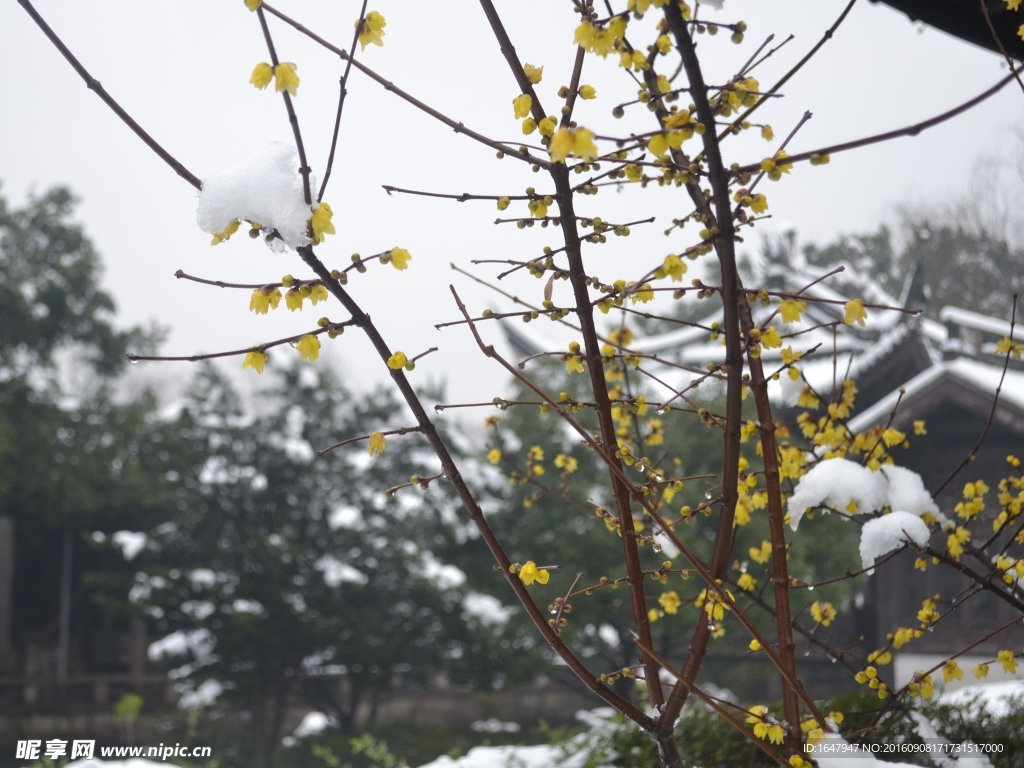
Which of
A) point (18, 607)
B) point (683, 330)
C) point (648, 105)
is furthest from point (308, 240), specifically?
point (683, 330)

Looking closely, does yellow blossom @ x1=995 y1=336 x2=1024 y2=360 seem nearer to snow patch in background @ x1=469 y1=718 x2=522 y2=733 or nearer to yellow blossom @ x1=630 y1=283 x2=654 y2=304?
yellow blossom @ x1=630 y1=283 x2=654 y2=304

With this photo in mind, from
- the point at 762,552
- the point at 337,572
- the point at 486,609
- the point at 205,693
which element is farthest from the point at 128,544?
the point at 762,552

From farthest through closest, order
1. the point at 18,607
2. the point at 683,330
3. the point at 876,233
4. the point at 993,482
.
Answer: the point at 876,233 → the point at 683,330 → the point at 18,607 → the point at 993,482

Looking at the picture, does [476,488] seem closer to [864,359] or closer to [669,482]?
[864,359]

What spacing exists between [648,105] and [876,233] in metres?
16.8

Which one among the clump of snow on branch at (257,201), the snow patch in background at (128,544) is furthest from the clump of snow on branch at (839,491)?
the snow patch in background at (128,544)

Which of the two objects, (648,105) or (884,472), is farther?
(884,472)

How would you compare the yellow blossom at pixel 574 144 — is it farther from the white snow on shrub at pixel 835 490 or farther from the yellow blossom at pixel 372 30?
the white snow on shrub at pixel 835 490

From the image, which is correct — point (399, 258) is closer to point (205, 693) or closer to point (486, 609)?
point (486, 609)

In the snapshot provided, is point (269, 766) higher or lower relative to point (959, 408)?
lower

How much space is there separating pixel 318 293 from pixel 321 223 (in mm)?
80

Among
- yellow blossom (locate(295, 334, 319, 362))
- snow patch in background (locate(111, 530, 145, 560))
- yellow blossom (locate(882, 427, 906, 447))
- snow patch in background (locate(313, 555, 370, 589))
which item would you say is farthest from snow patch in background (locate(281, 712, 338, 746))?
yellow blossom (locate(295, 334, 319, 362))

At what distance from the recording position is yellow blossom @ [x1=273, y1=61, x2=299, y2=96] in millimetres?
789

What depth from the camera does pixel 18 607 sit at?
367 inches
